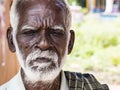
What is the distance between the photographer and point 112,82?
1996 millimetres

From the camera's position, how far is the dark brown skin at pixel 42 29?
79 cm

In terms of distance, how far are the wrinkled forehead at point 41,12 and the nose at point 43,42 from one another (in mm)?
31

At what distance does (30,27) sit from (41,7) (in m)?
0.06

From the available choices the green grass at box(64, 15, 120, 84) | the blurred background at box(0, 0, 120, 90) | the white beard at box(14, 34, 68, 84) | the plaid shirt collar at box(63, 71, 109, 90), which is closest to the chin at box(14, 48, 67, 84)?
the white beard at box(14, 34, 68, 84)

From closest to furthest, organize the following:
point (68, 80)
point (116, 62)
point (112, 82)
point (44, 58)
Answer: point (44, 58) → point (68, 80) → point (112, 82) → point (116, 62)

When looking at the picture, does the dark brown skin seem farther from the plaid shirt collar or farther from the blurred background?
the blurred background

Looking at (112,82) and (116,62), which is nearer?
(112,82)

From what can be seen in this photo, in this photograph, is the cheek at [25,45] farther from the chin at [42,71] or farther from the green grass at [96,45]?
the green grass at [96,45]

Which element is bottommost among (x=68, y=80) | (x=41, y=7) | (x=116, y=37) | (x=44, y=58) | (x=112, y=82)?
(x=112, y=82)

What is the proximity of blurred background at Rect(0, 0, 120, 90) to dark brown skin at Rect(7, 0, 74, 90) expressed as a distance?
96 cm

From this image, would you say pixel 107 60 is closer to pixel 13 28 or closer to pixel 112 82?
pixel 112 82

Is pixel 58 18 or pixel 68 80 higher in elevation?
pixel 58 18

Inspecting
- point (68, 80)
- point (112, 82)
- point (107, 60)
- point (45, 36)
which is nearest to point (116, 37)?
point (107, 60)

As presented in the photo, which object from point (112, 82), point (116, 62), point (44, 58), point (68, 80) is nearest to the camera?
point (44, 58)
